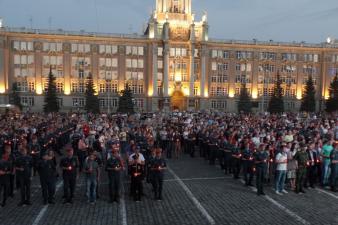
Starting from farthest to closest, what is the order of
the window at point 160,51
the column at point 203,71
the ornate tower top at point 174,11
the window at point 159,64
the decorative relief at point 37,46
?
1. the ornate tower top at point 174,11
2. the column at point 203,71
3. the window at point 159,64
4. the window at point 160,51
5. the decorative relief at point 37,46

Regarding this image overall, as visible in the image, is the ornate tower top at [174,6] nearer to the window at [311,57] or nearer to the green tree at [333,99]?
the window at [311,57]

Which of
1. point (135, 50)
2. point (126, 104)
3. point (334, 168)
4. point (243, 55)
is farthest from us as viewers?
point (243, 55)

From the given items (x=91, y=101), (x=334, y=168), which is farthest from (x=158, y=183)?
(x=91, y=101)

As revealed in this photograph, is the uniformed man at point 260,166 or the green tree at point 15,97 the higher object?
the green tree at point 15,97

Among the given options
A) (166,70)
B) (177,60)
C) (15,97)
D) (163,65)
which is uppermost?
(177,60)

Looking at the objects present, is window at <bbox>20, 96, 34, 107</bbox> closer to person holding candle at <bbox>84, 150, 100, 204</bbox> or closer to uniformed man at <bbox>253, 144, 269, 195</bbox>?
person holding candle at <bbox>84, 150, 100, 204</bbox>

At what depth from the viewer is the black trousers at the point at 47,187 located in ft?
41.8

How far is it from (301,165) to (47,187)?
10.3m

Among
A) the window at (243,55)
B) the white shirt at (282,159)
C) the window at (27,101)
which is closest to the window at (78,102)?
the window at (27,101)

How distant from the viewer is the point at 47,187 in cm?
1292

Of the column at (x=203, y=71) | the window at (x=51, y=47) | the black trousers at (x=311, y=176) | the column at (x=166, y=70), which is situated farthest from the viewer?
the column at (x=203, y=71)

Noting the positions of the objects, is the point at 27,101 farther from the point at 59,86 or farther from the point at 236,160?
the point at 236,160

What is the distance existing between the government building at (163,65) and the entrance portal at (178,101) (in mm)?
252

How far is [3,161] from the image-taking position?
12438 millimetres
